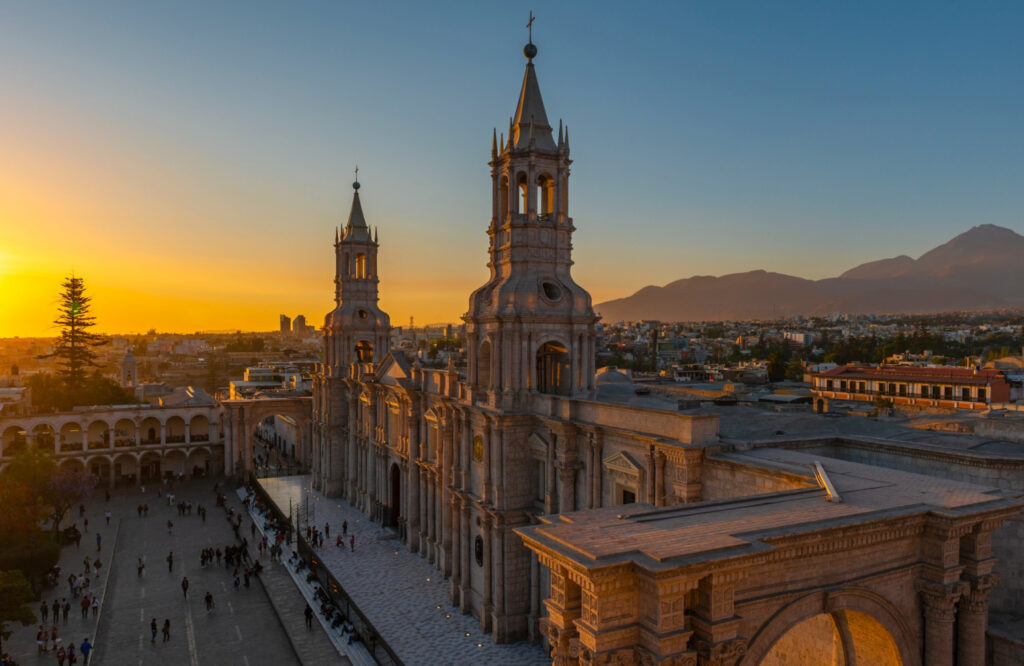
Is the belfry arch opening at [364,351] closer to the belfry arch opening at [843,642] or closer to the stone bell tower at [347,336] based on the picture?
the stone bell tower at [347,336]

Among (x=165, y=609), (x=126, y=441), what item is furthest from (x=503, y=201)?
(x=126, y=441)

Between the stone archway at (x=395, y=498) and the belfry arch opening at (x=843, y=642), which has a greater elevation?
the belfry arch opening at (x=843, y=642)

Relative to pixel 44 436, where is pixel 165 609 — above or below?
below

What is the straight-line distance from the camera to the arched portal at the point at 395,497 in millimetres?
37125

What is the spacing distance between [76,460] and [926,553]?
2187 inches

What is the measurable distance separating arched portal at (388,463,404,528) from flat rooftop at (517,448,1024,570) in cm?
2727

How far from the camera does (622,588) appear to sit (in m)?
8.80

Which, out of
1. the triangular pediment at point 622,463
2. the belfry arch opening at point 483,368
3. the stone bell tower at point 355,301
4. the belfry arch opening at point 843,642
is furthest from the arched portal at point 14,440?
the belfry arch opening at point 843,642

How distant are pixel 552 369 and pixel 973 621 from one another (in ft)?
52.3

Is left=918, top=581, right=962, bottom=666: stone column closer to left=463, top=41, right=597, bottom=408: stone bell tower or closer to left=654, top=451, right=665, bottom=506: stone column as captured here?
left=654, top=451, right=665, bottom=506: stone column

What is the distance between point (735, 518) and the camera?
10.7 meters

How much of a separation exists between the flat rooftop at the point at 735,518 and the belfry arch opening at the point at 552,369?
1191cm

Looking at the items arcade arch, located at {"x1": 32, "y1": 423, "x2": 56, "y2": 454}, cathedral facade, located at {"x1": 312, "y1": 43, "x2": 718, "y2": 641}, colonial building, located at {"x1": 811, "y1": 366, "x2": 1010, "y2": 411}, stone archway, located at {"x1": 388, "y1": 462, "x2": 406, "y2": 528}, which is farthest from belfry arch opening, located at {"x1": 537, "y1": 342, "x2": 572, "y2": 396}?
arcade arch, located at {"x1": 32, "y1": 423, "x2": 56, "y2": 454}

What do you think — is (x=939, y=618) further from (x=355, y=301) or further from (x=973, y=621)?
(x=355, y=301)
